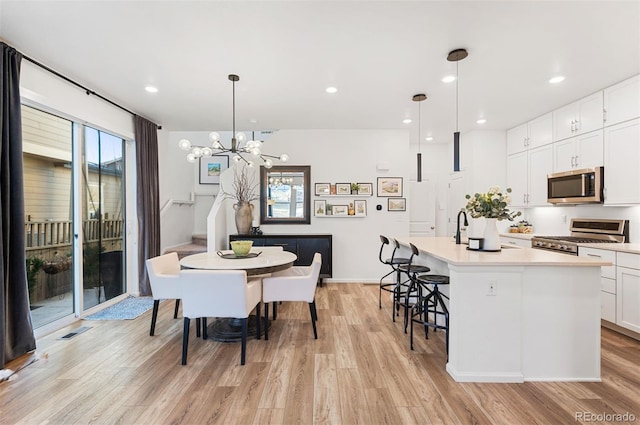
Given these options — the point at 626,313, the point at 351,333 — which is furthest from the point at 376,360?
the point at 626,313

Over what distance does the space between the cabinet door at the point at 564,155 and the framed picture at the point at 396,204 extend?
7.20 feet

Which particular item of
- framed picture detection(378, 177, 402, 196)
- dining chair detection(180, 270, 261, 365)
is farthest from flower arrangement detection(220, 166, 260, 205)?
dining chair detection(180, 270, 261, 365)

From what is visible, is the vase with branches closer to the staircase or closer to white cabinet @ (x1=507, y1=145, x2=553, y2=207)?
the staircase

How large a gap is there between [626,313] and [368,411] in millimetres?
2951

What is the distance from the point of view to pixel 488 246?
9.09 ft

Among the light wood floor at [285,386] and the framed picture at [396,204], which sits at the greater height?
the framed picture at [396,204]

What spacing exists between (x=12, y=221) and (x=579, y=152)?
20.2ft

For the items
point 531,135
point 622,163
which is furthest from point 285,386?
point 531,135

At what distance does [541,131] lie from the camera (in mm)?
4551

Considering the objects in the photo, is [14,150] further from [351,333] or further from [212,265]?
[351,333]

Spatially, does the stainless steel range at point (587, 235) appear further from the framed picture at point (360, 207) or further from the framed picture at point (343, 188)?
the framed picture at point (343, 188)

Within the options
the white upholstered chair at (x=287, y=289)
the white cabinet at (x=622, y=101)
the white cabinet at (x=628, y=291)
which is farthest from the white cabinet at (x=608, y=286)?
the white upholstered chair at (x=287, y=289)

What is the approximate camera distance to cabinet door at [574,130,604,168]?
3.63 meters

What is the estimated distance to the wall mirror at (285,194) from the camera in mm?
5371
